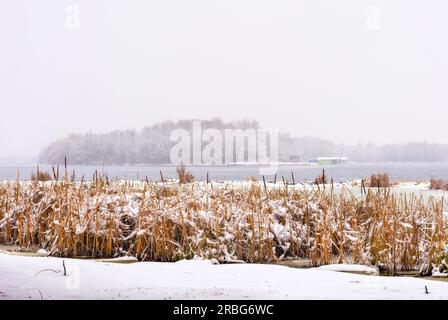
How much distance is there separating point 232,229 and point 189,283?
7.23 ft

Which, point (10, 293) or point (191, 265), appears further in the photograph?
point (191, 265)

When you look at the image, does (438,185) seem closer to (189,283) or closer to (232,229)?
(232,229)

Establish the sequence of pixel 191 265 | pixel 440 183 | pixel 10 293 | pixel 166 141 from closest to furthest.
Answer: pixel 10 293 < pixel 191 265 < pixel 440 183 < pixel 166 141

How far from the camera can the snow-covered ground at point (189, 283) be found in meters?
5.00

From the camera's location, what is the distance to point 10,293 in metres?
5.04

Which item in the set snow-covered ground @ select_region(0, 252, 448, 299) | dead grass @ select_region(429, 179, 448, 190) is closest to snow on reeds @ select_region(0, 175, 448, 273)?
snow-covered ground @ select_region(0, 252, 448, 299)

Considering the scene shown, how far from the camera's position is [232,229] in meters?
7.57

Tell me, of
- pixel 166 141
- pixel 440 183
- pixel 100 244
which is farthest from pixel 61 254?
pixel 166 141

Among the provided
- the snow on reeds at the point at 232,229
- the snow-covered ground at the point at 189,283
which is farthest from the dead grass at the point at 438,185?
the snow-covered ground at the point at 189,283

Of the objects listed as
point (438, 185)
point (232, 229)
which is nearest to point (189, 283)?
point (232, 229)

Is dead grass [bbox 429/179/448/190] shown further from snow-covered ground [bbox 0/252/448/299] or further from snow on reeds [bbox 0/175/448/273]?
snow-covered ground [bbox 0/252/448/299]

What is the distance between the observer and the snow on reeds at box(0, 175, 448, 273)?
23.1 ft

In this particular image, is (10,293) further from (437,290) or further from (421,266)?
(421,266)
